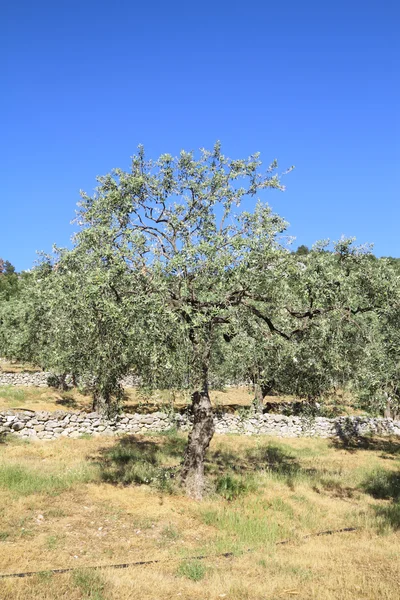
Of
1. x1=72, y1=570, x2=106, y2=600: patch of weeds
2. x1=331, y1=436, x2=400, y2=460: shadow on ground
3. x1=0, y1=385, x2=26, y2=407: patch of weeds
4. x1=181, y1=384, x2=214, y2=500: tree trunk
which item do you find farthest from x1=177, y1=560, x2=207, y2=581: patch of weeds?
x1=0, y1=385, x2=26, y2=407: patch of weeds

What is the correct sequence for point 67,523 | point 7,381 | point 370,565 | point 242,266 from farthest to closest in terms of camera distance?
point 7,381 → point 242,266 → point 67,523 → point 370,565

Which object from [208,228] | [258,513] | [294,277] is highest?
[208,228]

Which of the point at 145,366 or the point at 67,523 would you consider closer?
the point at 67,523

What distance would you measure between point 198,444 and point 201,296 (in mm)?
5912

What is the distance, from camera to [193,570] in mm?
10414

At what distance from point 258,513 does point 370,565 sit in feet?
16.5

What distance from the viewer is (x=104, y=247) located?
1603 centimetres

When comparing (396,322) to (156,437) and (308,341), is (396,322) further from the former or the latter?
(156,437)

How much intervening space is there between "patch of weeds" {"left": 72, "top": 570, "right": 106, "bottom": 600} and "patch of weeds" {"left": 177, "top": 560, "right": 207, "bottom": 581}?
6.69 feet

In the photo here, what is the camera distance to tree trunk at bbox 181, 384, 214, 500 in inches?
668

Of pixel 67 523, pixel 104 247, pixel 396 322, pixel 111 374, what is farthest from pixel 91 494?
pixel 396 322

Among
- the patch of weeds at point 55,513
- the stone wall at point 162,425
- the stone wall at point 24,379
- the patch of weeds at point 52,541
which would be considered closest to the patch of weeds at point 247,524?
the patch of weeds at point 55,513

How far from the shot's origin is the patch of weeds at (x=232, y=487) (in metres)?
17.2

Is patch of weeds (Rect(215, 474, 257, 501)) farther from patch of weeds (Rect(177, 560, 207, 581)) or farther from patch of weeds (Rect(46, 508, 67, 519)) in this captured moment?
patch of weeds (Rect(177, 560, 207, 581))
